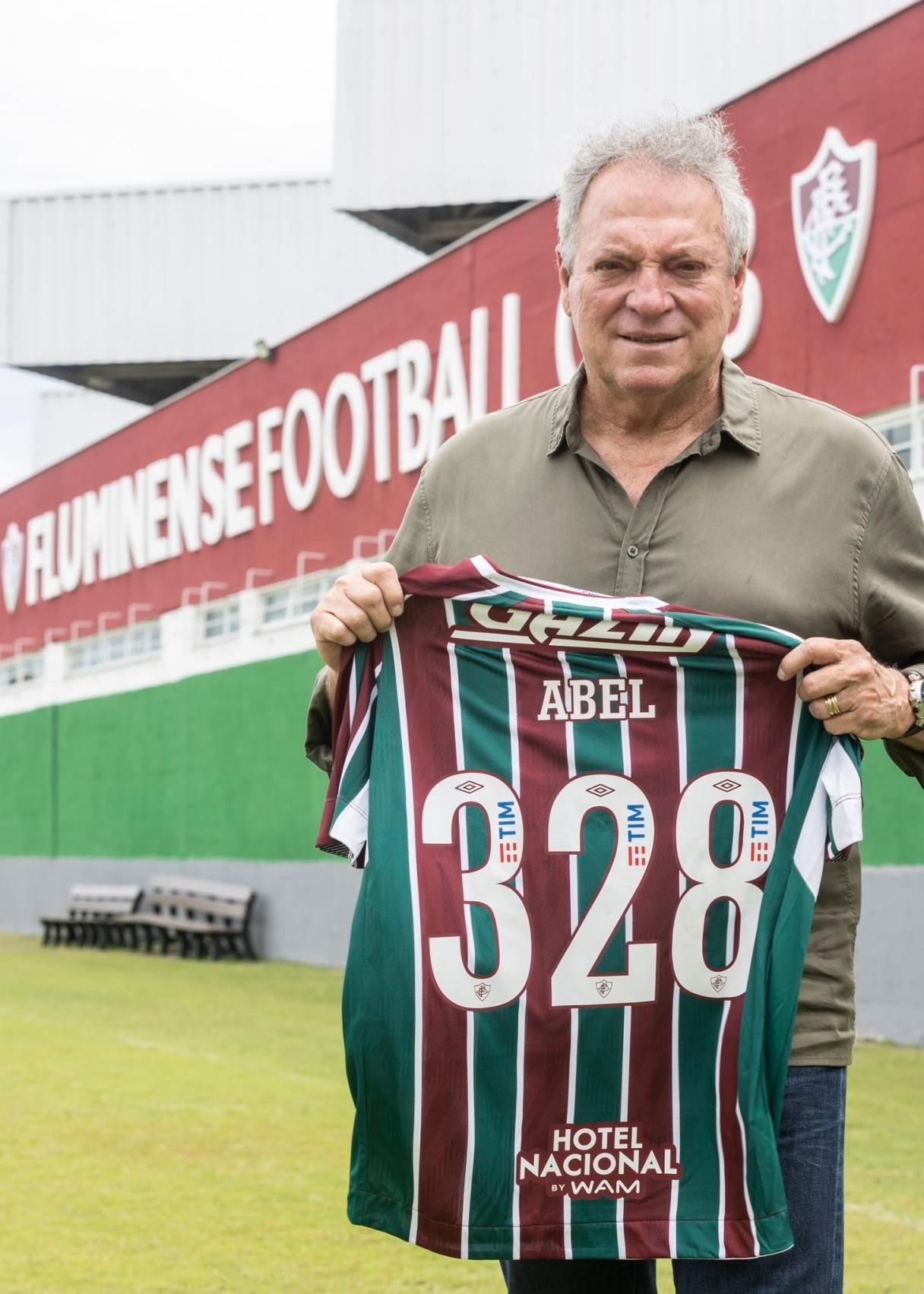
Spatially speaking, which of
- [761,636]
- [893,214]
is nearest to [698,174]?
[761,636]

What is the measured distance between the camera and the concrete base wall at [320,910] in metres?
10.8

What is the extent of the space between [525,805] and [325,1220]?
12.1ft

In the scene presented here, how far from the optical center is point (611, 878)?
2.71 metres

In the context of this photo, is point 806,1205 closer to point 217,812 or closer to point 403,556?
point 403,556

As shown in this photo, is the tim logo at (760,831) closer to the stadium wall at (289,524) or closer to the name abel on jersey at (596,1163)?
the name abel on jersey at (596,1163)

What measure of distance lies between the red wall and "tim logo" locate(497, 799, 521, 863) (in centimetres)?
962

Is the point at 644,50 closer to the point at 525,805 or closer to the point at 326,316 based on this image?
the point at 326,316

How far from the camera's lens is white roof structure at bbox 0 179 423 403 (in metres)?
30.8

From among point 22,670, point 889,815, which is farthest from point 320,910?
point 22,670

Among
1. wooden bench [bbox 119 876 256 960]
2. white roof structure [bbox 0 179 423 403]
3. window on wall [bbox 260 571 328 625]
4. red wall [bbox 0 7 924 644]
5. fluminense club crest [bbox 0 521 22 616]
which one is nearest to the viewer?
red wall [bbox 0 7 924 644]

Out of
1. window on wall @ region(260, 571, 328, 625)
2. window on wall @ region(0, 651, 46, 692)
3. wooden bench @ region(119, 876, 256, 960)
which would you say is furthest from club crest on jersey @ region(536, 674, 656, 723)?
window on wall @ region(0, 651, 46, 692)

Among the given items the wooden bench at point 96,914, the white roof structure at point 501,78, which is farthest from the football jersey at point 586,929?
the white roof structure at point 501,78

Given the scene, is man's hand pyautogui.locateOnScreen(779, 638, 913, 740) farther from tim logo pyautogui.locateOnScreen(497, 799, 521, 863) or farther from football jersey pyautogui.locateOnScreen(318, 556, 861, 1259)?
tim logo pyautogui.locateOnScreen(497, 799, 521, 863)

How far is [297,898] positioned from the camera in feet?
60.6
